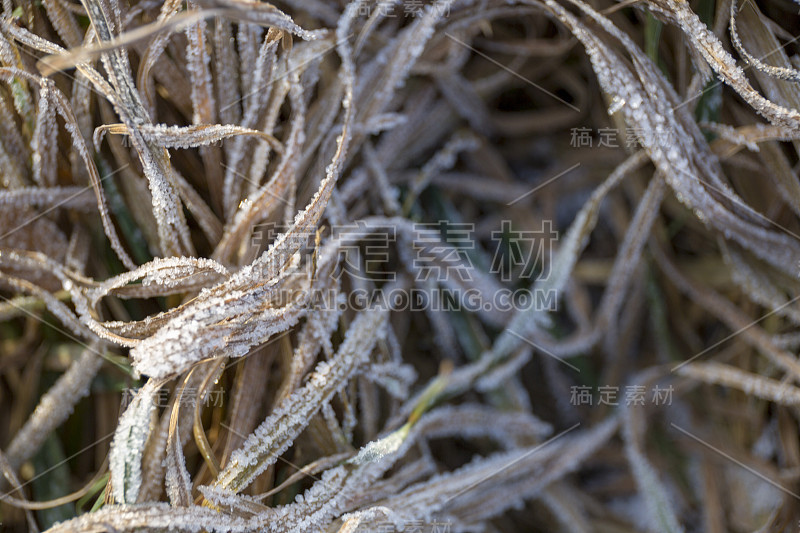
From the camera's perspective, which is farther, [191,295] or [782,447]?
[782,447]

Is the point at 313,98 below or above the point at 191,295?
above

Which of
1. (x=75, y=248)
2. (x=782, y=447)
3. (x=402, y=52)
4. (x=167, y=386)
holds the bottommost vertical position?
(x=782, y=447)

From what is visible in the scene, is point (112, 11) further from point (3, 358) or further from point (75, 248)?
point (3, 358)

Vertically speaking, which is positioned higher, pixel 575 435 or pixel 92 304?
pixel 92 304

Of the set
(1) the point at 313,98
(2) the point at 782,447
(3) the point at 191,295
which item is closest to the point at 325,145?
(1) the point at 313,98

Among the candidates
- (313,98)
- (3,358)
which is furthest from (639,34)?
(3,358)

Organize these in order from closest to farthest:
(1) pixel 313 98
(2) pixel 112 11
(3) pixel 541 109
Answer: (2) pixel 112 11
(1) pixel 313 98
(3) pixel 541 109

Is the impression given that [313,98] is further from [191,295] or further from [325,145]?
[191,295]

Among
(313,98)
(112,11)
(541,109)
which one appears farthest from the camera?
(541,109)

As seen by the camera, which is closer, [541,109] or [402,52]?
[402,52]
